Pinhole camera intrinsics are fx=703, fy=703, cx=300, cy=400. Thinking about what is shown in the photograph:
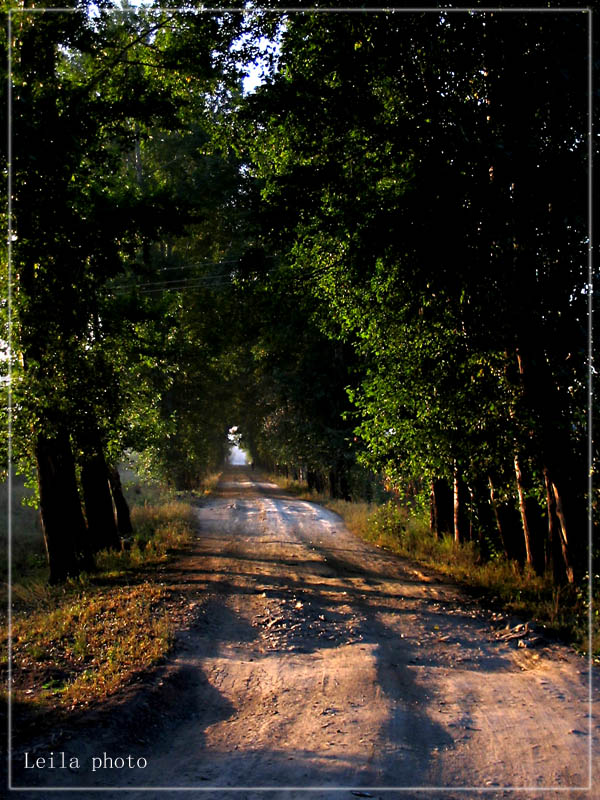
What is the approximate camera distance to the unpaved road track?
535cm

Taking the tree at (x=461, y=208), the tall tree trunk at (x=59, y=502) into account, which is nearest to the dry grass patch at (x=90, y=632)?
the tall tree trunk at (x=59, y=502)

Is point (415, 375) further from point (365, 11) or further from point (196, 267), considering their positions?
point (196, 267)

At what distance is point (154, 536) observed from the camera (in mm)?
19375

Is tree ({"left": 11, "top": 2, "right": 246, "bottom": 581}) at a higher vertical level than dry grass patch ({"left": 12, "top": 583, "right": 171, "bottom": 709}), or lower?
higher

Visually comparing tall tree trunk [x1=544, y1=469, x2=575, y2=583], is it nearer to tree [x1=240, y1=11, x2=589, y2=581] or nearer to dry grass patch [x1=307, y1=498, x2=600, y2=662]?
tree [x1=240, y1=11, x2=589, y2=581]

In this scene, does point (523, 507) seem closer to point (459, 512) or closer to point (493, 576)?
point (493, 576)

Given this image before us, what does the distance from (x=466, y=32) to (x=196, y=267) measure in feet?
70.5

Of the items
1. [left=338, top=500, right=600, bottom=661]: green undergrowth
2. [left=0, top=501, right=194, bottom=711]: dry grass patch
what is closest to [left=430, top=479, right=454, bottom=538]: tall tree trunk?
[left=338, top=500, right=600, bottom=661]: green undergrowth

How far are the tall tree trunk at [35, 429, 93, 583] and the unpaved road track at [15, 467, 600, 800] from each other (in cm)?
337

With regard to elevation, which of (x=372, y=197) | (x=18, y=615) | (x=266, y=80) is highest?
(x=266, y=80)

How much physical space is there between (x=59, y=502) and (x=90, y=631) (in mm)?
4478

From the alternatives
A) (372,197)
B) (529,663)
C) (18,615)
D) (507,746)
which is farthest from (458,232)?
(18,615)

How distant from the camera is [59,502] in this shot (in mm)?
13844

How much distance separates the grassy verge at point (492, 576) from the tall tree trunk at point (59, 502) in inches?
294
